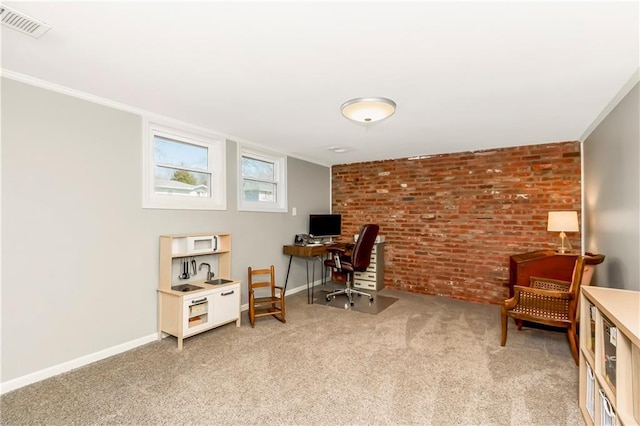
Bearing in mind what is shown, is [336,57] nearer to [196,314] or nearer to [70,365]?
[196,314]

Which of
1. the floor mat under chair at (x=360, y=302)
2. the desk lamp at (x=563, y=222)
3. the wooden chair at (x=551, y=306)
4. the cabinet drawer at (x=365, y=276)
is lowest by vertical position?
the floor mat under chair at (x=360, y=302)

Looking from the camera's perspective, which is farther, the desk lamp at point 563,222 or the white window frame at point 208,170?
the desk lamp at point 563,222

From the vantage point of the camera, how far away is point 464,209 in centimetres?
460

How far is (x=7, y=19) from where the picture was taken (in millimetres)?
1591

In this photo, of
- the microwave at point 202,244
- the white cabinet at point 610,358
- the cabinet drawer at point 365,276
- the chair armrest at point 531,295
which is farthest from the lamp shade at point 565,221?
the microwave at point 202,244

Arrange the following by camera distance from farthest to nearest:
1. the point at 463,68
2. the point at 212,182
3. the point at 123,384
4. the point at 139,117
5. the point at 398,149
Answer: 1. the point at 398,149
2. the point at 212,182
3. the point at 139,117
4. the point at 123,384
5. the point at 463,68

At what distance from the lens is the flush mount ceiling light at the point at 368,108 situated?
2.51 metres

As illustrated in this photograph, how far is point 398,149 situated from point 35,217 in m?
3.99

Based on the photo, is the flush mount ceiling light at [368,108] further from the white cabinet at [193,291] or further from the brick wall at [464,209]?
the brick wall at [464,209]

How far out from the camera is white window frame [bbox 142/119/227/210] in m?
3.00

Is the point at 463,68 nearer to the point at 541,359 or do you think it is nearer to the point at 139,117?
the point at 541,359

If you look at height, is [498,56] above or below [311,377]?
above

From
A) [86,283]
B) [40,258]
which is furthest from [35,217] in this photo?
[86,283]

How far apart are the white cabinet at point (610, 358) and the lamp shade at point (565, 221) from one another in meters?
1.86
